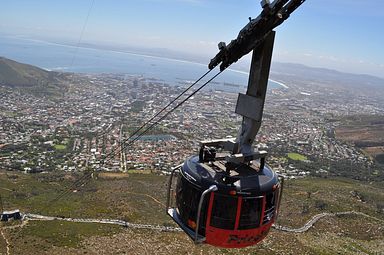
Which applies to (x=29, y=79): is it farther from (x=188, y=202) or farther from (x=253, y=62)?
(x=253, y=62)

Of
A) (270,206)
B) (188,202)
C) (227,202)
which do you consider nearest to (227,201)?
(227,202)

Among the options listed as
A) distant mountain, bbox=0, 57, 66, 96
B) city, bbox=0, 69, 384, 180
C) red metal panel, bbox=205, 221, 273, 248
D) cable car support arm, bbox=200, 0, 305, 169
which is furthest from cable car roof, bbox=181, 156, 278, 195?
distant mountain, bbox=0, 57, 66, 96

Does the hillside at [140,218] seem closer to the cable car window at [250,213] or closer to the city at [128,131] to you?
the city at [128,131]

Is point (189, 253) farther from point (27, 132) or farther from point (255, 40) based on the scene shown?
point (27, 132)

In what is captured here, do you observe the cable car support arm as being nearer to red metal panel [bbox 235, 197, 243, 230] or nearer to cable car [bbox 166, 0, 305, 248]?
cable car [bbox 166, 0, 305, 248]

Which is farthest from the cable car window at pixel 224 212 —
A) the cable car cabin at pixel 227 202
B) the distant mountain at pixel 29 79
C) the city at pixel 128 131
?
the distant mountain at pixel 29 79

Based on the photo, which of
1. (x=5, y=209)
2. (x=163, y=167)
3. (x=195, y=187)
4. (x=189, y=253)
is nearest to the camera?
(x=195, y=187)

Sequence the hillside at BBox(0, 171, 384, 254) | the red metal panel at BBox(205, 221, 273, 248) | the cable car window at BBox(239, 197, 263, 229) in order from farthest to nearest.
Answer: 1. the hillside at BBox(0, 171, 384, 254)
2. the red metal panel at BBox(205, 221, 273, 248)
3. the cable car window at BBox(239, 197, 263, 229)

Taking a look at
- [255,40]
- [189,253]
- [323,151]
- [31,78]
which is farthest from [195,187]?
[31,78]
